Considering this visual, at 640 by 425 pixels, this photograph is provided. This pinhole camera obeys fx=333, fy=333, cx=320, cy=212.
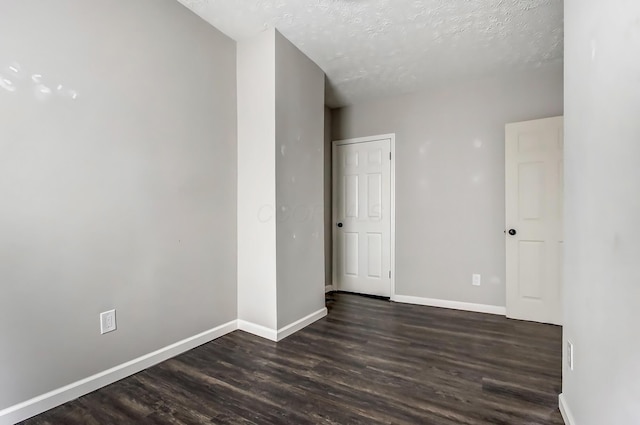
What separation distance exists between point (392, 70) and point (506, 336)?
2.67m

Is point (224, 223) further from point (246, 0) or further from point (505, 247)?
point (505, 247)

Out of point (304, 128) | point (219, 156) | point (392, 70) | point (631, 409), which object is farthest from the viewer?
point (392, 70)

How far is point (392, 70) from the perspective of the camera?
11.0 ft

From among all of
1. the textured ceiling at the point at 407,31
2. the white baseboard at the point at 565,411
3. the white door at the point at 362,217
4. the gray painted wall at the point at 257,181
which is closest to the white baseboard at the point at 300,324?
the gray painted wall at the point at 257,181

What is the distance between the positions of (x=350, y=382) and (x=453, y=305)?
2.07 metres

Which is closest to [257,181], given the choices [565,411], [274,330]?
[274,330]

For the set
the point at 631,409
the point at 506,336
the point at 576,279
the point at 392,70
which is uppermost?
the point at 392,70

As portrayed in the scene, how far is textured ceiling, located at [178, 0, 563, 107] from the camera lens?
237 centimetres

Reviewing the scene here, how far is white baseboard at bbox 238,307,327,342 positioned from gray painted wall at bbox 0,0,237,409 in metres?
0.23

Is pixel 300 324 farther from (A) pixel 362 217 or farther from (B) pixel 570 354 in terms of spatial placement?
(B) pixel 570 354

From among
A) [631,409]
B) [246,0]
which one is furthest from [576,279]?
[246,0]

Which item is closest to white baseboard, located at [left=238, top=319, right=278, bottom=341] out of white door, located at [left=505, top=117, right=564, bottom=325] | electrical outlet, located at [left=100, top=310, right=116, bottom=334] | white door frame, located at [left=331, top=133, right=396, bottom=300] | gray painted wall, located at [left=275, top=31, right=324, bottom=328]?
gray painted wall, located at [left=275, top=31, right=324, bottom=328]

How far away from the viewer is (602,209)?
46.8 inches

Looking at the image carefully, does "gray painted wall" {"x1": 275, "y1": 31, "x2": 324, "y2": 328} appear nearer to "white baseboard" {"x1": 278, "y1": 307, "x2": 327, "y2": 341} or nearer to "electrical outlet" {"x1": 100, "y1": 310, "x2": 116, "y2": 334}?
"white baseboard" {"x1": 278, "y1": 307, "x2": 327, "y2": 341}
